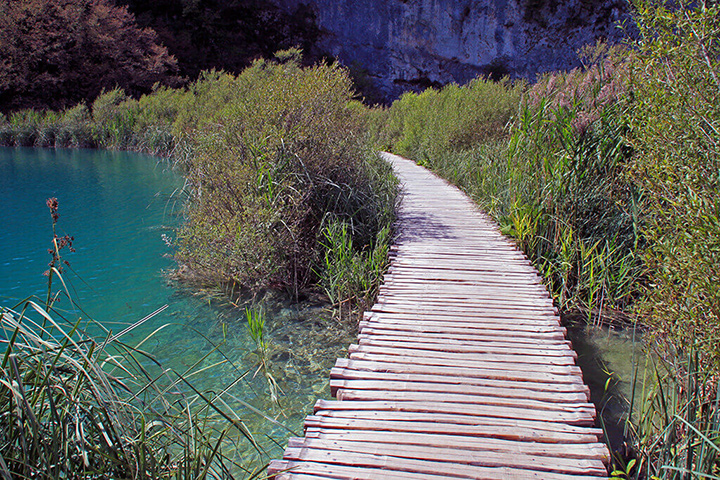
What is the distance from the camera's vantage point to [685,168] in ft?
7.15

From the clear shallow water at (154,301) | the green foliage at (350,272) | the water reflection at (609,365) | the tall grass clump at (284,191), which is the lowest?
the clear shallow water at (154,301)

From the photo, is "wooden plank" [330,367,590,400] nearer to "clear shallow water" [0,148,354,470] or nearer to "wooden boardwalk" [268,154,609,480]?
"wooden boardwalk" [268,154,609,480]

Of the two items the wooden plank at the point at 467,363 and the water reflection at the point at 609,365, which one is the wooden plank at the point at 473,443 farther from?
the water reflection at the point at 609,365

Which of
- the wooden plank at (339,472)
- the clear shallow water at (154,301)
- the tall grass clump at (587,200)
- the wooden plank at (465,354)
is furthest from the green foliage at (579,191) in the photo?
the wooden plank at (339,472)

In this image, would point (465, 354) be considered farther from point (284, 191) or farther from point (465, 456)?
point (284, 191)

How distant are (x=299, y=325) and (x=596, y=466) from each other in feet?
9.07

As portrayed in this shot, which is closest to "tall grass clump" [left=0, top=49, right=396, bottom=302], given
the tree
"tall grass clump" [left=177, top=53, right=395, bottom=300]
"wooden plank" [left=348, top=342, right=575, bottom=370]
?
"tall grass clump" [left=177, top=53, right=395, bottom=300]

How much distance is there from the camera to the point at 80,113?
19.2m

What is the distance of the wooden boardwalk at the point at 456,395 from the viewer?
1959 mm

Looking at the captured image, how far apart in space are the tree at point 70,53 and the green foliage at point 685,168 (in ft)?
74.1

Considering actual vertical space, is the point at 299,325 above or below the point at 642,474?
below

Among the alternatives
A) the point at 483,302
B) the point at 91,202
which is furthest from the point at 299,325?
the point at 91,202

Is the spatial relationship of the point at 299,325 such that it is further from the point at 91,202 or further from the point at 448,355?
the point at 91,202

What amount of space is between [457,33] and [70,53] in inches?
864
